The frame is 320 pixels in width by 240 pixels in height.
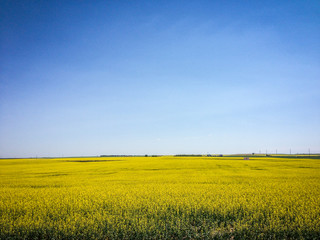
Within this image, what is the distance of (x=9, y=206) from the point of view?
41.0 ft

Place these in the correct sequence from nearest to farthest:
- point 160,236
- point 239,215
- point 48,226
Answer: point 160,236 → point 48,226 → point 239,215

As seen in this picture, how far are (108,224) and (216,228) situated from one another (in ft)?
18.7

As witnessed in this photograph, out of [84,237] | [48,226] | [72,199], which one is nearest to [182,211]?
[84,237]

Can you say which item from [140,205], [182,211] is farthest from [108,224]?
[182,211]

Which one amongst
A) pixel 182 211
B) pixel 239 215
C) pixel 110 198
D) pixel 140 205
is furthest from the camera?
pixel 110 198

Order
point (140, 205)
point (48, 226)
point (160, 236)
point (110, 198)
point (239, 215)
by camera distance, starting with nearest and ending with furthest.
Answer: point (160, 236), point (48, 226), point (239, 215), point (140, 205), point (110, 198)

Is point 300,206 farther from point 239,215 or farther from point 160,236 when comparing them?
point 160,236

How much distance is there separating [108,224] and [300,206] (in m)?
12.2

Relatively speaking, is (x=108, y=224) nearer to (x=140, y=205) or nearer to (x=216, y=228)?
(x=140, y=205)

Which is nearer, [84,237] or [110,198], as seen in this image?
[84,237]

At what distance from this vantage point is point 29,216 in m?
10.9

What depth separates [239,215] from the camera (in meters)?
10.4

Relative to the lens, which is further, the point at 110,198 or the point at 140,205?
the point at 110,198

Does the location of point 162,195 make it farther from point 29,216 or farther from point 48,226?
point 29,216
